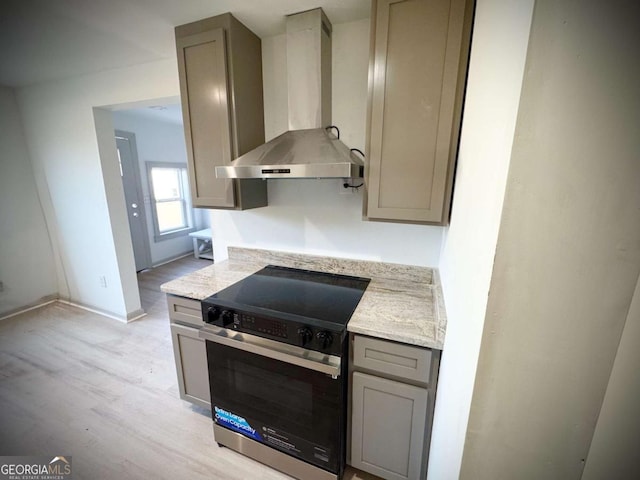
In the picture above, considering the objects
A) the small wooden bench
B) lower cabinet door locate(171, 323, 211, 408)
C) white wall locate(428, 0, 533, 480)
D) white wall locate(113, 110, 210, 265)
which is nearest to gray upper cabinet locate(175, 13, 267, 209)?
lower cabinet door locate(171, 323, 211, 408)

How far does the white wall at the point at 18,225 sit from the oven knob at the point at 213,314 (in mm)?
3299

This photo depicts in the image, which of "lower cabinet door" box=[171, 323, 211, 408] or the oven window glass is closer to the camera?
the oven window glass

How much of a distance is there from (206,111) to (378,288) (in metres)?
1.55

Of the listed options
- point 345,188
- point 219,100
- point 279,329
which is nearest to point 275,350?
point 279,329

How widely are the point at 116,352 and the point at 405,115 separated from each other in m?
3.12

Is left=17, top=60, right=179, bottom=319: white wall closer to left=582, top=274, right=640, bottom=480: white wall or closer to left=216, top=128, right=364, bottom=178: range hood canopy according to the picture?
left=216, top=128, right=364, bottom=178: range hood canopy

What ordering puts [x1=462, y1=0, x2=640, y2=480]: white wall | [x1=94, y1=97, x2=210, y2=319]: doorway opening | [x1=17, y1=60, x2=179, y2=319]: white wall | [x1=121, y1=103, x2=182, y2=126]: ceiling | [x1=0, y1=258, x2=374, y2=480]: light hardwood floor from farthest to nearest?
[x1=121, y1=103, x2=182, y2=126]: ceiling < [x1=94, y1=97, x2=210, y2=319]: doorway opening < [x1=17, y1=60, x2=179, y2=319]: white wall < [x1=0, y1=258, x2=374, y2=480]: light hardwood floor < [x1=462, y1=0, x2=640, y2=480]: white wall

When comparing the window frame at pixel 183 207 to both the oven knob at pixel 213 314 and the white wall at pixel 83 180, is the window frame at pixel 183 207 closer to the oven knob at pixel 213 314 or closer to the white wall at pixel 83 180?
the white wall at pixel 83 180

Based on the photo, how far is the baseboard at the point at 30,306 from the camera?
9.60ft

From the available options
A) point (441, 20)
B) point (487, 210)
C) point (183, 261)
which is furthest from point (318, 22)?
point (183, 261)

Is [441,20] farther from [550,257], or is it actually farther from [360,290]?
[360,290]

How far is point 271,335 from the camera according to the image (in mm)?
1262

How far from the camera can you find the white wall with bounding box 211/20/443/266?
5.13 feet

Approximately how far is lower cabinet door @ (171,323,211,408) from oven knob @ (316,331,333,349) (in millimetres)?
818
